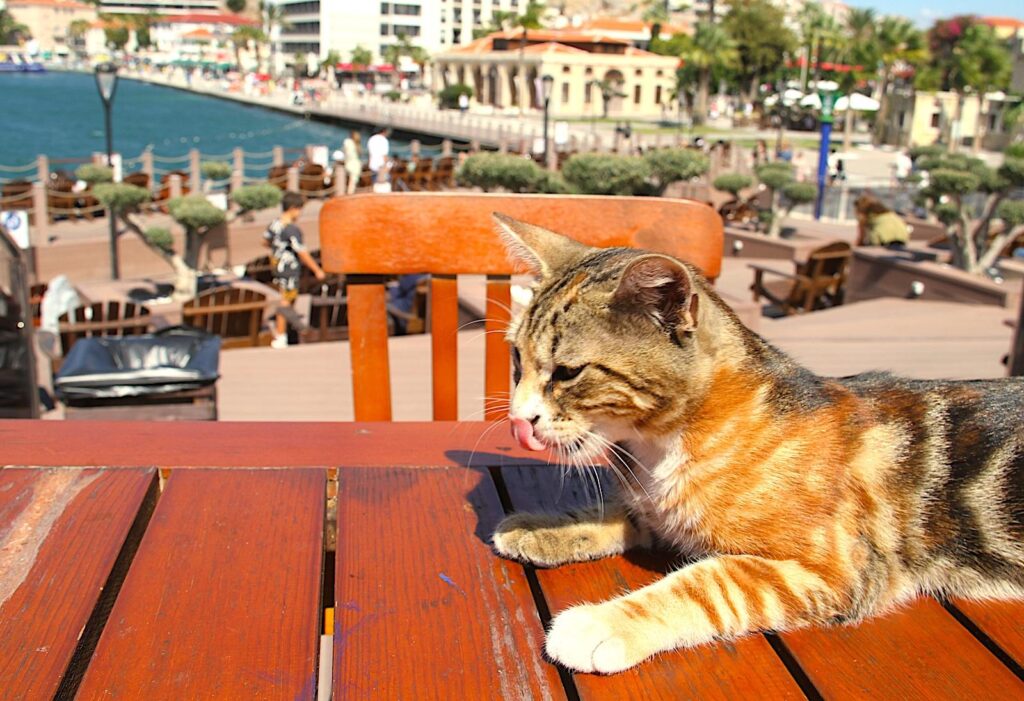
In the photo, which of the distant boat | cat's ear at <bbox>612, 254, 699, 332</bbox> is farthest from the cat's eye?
the distant boat

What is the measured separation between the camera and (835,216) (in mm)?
20969

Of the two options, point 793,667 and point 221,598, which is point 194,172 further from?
point 793,667

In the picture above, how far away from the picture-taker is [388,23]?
11294cm

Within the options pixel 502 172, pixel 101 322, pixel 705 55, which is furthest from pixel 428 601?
pixel 705 55

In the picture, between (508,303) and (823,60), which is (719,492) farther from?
(823,60)

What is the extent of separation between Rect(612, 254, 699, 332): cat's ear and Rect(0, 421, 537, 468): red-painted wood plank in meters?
0.53

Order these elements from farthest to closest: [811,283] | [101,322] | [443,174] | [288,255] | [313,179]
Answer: [443,174], [313,179], [811,283], [288,255], [101,322]

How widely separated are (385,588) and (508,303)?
1.27 m

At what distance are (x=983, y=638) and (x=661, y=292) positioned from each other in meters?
0.69

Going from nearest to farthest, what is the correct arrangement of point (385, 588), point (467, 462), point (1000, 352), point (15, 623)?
point (15, 623) < point (385, 588) < point (467, 462) < point (1000, 352)

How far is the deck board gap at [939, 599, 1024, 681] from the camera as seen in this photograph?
126 cm

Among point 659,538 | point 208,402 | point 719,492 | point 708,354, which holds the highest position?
point 708,354

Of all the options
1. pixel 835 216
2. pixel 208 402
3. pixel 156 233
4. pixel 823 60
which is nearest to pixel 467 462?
pixel 208 402

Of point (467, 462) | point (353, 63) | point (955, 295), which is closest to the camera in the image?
point (467, 462)
